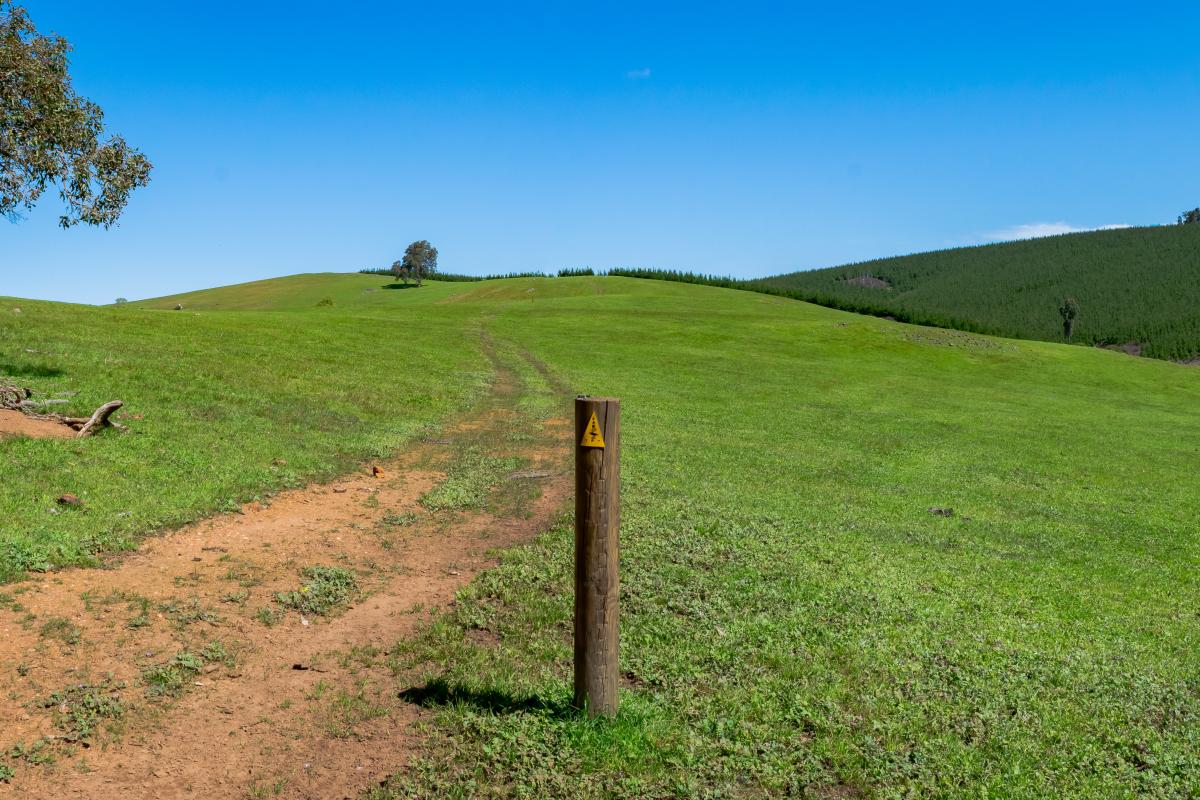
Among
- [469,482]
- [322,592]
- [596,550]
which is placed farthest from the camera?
[469,482]

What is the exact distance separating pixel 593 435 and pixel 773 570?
21.1 feet

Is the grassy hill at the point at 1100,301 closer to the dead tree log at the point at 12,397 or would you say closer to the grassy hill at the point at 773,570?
the grassy hill at the point at 773,570

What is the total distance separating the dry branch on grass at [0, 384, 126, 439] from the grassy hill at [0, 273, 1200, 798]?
0.67 meters

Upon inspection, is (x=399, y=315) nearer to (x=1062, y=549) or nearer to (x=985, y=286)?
(x=1062, y=549)

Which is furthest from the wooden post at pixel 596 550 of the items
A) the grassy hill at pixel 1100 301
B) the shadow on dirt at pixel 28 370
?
the grassy hill at pixel 1100 301

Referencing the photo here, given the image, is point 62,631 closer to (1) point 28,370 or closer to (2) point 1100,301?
(1) point 28,370

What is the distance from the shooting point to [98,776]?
605 cm

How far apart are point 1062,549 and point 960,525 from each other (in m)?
2.00

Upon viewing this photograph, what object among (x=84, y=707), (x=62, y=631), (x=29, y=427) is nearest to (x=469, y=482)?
(x=62, y=631)

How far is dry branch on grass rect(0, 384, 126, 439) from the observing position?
16453 mm

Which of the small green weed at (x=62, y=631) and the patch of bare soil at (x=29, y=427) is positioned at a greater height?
the patch of bare soil at (x=29, y=427)

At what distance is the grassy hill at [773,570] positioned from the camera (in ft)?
22.2

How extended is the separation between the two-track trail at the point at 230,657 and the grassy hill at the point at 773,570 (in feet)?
2.14

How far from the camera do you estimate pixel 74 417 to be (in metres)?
17.2
